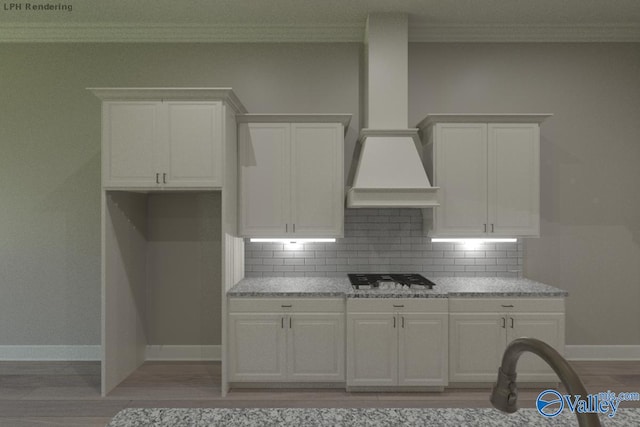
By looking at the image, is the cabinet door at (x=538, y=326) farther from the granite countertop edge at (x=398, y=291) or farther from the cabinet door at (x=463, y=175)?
the cabinet door at (x=463, y=175)

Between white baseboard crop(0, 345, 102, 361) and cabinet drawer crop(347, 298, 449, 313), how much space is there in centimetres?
289

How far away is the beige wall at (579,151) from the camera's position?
405 centimetres

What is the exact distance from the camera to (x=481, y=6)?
3662mm

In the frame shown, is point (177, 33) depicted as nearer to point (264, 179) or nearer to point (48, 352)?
point (264, 179)

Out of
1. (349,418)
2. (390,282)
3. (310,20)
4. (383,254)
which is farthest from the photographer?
(383,254)

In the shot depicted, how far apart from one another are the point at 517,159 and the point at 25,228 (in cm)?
496

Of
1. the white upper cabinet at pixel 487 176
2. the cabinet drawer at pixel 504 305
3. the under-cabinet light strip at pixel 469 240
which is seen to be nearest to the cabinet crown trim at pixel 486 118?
the white upper cabinet at pixel 487 176

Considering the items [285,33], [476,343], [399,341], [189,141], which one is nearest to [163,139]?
[189,141]

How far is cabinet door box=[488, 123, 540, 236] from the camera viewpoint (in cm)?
362

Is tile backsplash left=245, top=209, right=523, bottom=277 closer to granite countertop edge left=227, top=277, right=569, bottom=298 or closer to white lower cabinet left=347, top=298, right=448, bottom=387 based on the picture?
granite countertop edge left=227, top=277, right=569, bottom=298

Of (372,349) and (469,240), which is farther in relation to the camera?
(469,240)

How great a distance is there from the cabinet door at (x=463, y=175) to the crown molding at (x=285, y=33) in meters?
1.14

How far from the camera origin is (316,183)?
365 centimetres

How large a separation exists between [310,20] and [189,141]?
5.83 feet
